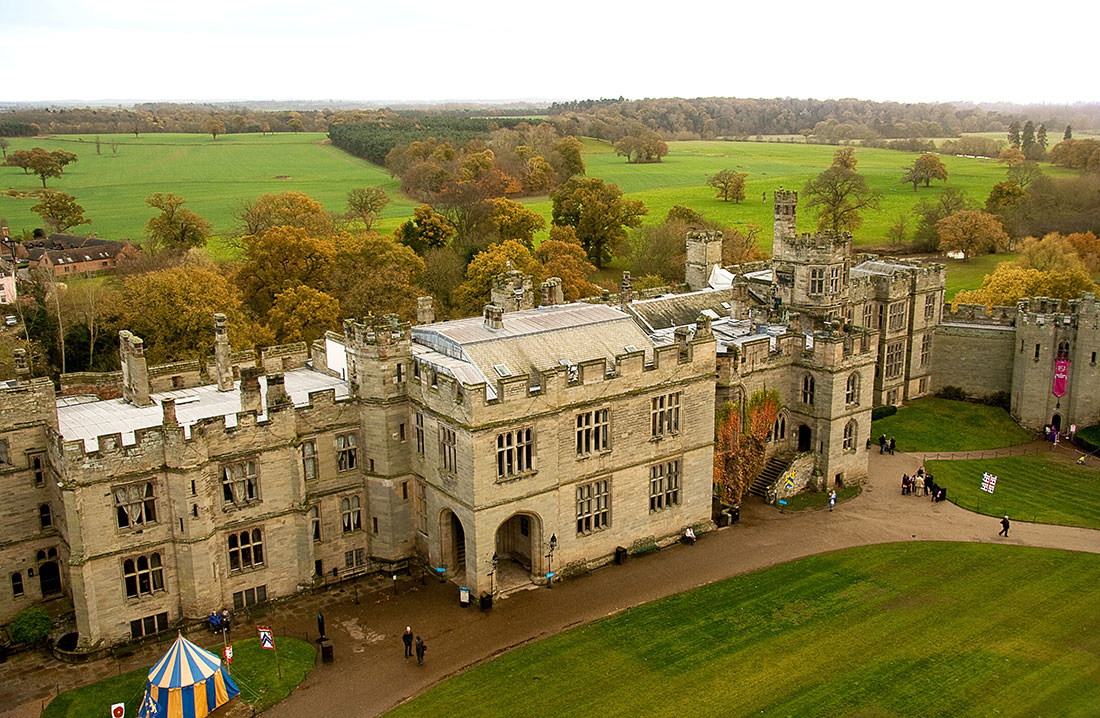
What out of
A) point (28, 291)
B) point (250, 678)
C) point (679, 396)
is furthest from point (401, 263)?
point (250, 678)

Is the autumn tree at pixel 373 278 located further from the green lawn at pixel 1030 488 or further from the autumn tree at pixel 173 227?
the green lawn at pixel 1030 488

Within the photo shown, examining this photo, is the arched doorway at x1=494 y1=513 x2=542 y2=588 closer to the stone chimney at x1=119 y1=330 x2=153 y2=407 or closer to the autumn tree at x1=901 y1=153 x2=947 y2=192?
the stone chimney at x1=119 y1=330 x2=153 y2=407

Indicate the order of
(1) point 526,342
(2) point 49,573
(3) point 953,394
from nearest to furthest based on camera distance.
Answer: (2) point 49,573
(1) point 526,342
(3) point 953,394

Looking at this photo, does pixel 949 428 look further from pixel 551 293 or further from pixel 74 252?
pixel 74 252

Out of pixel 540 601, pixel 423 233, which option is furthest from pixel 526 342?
pixel 423 233

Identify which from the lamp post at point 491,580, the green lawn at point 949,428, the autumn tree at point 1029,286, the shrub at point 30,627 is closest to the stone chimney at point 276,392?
the lamp post at point 491,580

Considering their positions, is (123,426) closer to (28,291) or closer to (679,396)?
(679,396)
